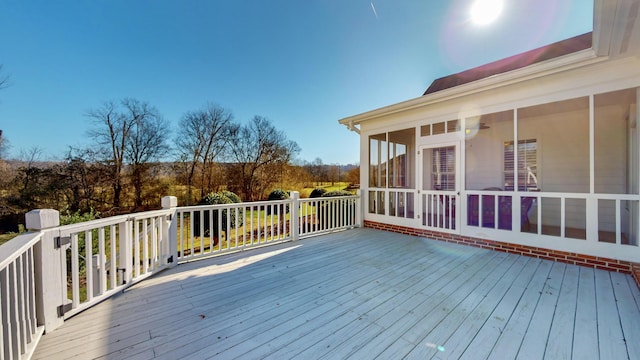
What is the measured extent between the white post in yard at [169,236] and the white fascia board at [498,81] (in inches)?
168

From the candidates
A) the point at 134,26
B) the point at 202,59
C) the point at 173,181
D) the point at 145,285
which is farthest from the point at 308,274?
the point at 173,181

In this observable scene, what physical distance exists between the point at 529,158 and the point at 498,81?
10.4 feet

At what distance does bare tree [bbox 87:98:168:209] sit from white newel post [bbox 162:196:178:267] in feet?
35.3

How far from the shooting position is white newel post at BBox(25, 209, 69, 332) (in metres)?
1.85

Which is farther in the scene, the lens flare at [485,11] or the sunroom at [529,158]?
the lens flare at [485,11]

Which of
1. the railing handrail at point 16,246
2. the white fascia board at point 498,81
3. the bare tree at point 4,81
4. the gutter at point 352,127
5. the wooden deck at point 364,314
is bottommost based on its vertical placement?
the wooden deck at point 364,314

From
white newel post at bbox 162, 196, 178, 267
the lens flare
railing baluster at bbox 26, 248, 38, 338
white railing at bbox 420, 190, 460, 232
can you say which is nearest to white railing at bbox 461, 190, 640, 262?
white railing at bbox 420, 190, 460, 232

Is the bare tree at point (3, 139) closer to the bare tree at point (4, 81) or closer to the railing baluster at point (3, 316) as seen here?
the bare tree at point (4, 81)

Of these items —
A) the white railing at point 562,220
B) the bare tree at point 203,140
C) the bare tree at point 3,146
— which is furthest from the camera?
the bare tree at point 203,140

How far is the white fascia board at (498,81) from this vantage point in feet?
10.3

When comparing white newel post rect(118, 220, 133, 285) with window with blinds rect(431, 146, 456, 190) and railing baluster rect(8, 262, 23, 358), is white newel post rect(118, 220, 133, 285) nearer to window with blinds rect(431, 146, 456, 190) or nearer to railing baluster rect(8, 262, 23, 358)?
railing baluster rect(8, 262, 23, 358)

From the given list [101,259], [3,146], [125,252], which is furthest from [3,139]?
[101,259]

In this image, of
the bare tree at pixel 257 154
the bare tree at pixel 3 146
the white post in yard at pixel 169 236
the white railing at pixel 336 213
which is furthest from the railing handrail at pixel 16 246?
the bare tree at pixel 257 154

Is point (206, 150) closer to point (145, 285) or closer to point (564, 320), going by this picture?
point (145, 285)
